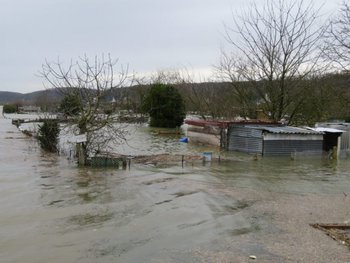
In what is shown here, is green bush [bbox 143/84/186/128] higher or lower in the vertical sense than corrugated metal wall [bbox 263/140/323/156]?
higher

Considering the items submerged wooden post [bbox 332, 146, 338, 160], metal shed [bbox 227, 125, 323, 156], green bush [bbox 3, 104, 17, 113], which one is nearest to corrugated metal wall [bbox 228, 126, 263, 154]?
metal shed [bbox 227, 125, 323, 156]

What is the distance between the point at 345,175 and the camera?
16.5 metres

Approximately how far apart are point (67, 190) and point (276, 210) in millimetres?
5789

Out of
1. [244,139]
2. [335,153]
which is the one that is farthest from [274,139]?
[335,153]

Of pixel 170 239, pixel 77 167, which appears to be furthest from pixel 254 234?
pixel 77 167

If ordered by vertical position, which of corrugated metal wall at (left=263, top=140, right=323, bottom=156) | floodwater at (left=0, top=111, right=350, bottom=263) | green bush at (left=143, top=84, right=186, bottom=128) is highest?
green bush at (left=143, top=84, right=186, bottom=128)

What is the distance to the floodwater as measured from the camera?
22.9ft

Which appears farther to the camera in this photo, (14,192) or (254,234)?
(14,192)

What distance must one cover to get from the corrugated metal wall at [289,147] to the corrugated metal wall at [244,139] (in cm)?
42

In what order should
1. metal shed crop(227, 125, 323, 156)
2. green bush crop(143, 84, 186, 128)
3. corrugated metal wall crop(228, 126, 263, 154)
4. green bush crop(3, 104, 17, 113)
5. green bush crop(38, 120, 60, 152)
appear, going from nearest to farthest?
1. green bush crop(38, 120, 60, 152)
2. metal shed crop(227, 125, 323, 156)
3. corrugated metal wall crop(228, 126, 263, 154)
4. green bush crop(143, 84, 186, 128)
5. green bush crop(3, 104, 17, 113)

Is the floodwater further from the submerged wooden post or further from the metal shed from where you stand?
the submerged wooden post

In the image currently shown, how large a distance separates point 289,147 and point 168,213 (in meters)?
14.2

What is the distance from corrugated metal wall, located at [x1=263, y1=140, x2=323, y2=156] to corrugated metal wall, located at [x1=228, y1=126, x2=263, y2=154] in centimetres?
42

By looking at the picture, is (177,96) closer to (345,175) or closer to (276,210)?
(345,175)
